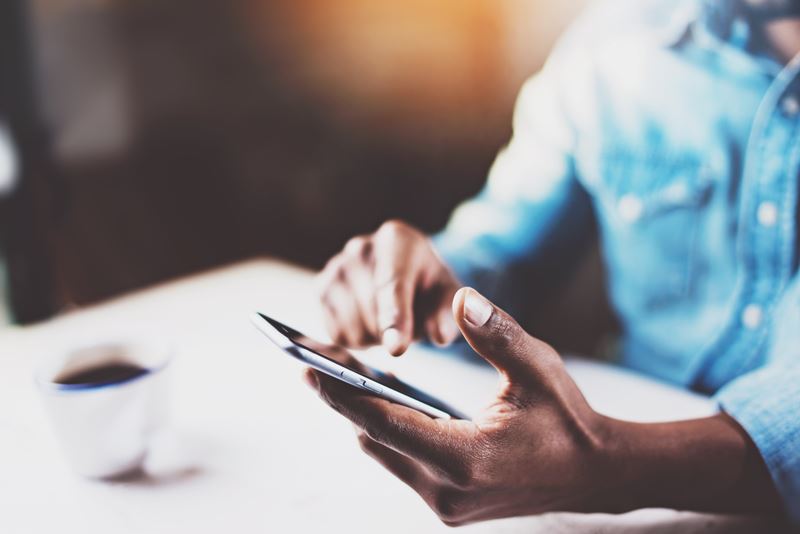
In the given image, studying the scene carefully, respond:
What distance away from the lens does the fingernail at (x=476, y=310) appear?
0.37 metres

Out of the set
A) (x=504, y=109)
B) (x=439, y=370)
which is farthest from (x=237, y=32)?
(x=439, y=370)

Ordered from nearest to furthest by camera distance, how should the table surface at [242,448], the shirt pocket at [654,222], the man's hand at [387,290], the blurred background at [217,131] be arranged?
the table surface at [242,448], the man's hand at [387,290], the shirt pocket at [654,222], the blurred background at [217,131]

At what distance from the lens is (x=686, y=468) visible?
452 mm

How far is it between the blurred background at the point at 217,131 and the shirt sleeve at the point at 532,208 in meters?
0.31

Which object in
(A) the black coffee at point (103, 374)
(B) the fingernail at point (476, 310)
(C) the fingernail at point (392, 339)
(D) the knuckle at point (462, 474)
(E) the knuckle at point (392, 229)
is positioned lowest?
(A) the black coffee at point (103, 374)

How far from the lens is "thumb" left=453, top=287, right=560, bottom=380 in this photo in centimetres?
37

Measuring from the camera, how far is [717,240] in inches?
31.0

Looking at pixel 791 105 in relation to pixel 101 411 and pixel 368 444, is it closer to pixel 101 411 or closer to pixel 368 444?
pixel 368 444

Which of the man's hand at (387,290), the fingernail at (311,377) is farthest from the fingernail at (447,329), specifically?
the fingernail at (311,377)

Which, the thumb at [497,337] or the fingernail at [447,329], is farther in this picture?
the fingernail at [447,329]

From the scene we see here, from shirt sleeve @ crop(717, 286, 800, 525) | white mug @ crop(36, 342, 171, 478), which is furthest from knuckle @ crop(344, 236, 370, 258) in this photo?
shirt sleeve @ crop(717, 286, 800, 525)

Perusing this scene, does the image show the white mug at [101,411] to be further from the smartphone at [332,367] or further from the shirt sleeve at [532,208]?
the shirt sleeve at [532,208]

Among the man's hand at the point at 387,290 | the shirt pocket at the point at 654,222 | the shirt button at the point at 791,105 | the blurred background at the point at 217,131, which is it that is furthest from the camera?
the blurred background at the point at 217,131

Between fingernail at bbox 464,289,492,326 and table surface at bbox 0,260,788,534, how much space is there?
0.16 m
